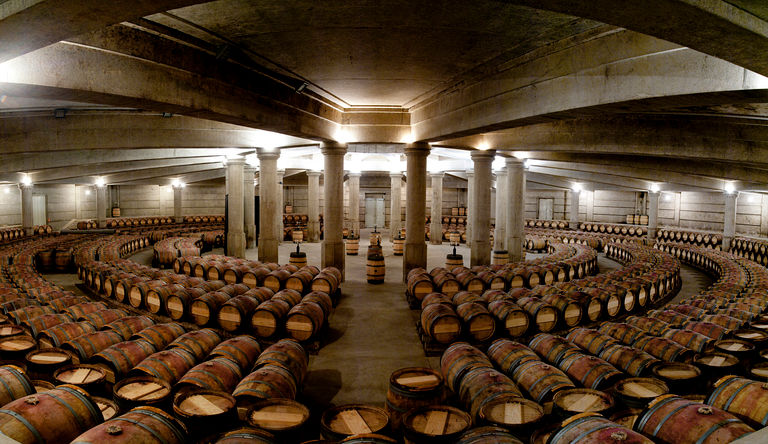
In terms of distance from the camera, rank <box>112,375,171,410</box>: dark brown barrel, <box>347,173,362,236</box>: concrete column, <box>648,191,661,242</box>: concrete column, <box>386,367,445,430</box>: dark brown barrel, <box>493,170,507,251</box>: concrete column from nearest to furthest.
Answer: <box>112,375,171,410</box>: dark brown barrel → <box>386,367,445,430</box>: dark brown barrel → <box>493,170,507,251</box>: concrete column → <box>347,173,362,236</box>: concrete column → <box>648,191,661,242</box>: concrete column

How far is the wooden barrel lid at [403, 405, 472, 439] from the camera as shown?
354 cm

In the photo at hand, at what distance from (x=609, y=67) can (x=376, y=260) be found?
8.67m

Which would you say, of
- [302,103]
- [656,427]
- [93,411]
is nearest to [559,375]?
[656,427]

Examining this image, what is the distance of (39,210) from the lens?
27.1m

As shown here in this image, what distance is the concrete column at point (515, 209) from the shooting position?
1728 cm

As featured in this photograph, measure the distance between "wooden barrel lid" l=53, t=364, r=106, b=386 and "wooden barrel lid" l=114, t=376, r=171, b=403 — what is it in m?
0.50

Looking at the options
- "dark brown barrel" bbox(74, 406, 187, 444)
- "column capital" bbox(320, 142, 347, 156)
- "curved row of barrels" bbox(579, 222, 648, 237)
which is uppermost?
"column capital" bbox(320, 142, 347, 156)

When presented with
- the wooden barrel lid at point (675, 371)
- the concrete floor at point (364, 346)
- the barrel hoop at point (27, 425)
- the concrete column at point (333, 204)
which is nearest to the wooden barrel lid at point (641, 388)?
the wooden barrel lid at point (675, 371)

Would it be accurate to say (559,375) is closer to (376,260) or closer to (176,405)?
(176,405)

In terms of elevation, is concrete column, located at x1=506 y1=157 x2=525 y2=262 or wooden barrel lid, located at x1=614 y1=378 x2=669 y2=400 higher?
concrete column, located at x1=506 y1=157 x2=525 y2=262

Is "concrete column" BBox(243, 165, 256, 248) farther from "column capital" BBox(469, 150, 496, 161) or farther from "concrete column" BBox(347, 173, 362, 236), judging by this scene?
"column capital" BBox(469, 150, 496, 161)

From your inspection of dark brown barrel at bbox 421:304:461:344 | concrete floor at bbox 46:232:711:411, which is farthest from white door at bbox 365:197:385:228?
dark brown barrel at bbox 421:304:461:344

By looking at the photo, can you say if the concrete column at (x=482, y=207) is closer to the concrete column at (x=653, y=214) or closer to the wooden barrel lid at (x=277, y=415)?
the wooden barrel lid at (x=277, y=415)

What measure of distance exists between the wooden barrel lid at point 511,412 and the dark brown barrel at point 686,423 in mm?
787
